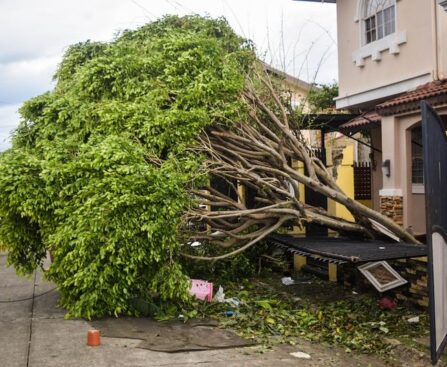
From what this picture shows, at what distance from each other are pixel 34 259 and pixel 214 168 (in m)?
2.88

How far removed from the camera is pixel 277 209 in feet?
28.5

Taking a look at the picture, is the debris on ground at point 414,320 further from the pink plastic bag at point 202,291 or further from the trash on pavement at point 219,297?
the pink plastic bag at point 202,291

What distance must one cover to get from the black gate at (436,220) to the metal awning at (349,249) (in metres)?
1.24

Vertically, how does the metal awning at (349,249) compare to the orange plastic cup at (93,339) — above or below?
above

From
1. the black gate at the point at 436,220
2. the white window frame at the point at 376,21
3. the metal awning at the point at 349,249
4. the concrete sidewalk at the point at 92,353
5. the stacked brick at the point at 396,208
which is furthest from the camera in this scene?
the white window frame at the point at 376,21

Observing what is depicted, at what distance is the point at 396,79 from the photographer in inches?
463

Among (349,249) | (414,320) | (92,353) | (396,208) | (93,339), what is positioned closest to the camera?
(92,353)

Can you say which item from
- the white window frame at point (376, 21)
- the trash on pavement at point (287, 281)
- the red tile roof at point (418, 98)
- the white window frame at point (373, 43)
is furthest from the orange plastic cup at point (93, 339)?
the white window frame at point (376, 21)

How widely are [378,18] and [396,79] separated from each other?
5.31ft

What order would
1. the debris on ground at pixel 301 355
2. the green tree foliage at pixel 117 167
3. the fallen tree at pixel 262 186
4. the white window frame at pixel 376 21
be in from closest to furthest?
the debris on ground at pixel 301 355
the green tree foliage at pixel 117 167
the fallen tree at pixel 262 186
the white window frame at pixel 376 21

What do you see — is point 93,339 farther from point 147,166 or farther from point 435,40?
point 435,40

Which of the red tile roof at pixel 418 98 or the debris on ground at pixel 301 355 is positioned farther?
the red tile roof at pixel 418 98

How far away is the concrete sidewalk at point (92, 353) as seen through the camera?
5.58 metres

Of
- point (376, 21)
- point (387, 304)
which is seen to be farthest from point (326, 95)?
point (387, 304)
